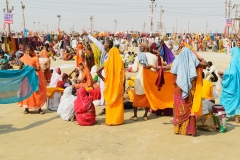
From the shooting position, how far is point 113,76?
552 cm

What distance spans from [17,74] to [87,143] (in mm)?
2320

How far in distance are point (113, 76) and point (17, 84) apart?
6.51ft

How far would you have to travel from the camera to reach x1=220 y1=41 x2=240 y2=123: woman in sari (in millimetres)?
5715

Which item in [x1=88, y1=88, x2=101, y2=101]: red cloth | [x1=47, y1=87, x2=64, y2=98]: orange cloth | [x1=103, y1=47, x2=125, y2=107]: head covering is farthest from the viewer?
[x1=88, y1=88, x2=101, y2=101]: red cloth

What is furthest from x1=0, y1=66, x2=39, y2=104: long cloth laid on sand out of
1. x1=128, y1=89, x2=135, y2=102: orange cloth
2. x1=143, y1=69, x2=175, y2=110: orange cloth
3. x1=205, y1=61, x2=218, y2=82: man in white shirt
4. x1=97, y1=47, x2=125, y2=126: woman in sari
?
x1=205, y1=61, x2=218, y2=82: man in white shirt

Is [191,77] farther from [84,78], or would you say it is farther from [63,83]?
[63,83]

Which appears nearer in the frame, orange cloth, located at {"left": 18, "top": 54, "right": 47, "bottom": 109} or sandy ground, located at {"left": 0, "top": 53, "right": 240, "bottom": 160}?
sandy ground, located at {"left": 0, "top": 53, "right": 240, "bottom": 160}

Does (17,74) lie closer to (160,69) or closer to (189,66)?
(160,69)

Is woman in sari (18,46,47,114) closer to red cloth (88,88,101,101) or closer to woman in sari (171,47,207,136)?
red cloth (88,88,101,101)

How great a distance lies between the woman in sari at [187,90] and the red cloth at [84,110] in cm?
164

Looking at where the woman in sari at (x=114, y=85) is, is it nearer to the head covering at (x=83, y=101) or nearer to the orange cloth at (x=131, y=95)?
the head covering at (x=83, y=101)

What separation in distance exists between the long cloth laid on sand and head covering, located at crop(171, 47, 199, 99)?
3.14m

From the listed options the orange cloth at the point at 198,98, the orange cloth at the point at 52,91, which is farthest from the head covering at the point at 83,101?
the orange cloth at the point at 198,98

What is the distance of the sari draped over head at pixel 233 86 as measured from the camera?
5715 millimetres
